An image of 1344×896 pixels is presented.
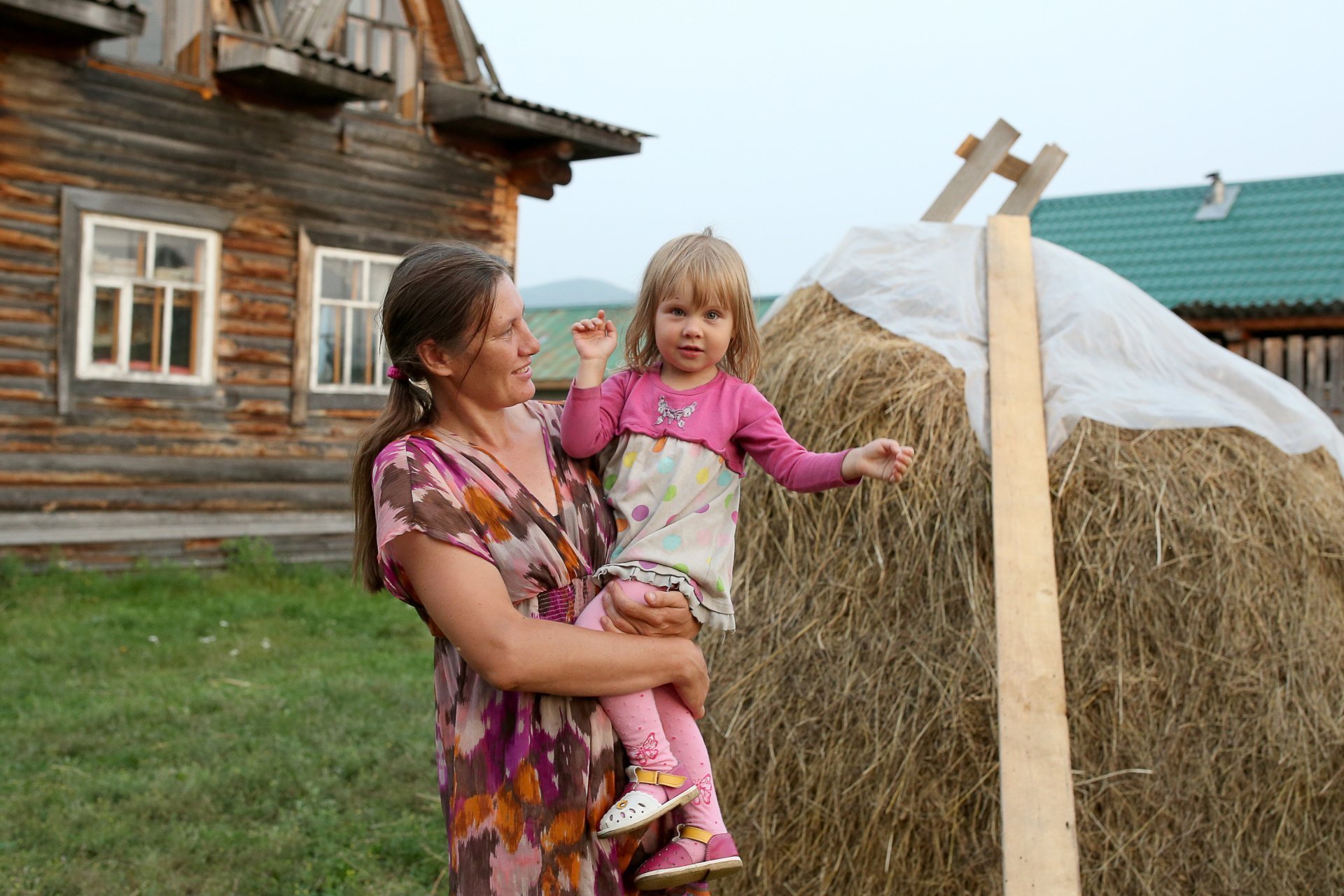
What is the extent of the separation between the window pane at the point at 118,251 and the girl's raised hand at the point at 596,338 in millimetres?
8418

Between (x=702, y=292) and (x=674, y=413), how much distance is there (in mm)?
253

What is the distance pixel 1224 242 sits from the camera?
15383 mm

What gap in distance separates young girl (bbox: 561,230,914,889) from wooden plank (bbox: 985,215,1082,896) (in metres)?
1.54

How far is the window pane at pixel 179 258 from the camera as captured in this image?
32.5 ft

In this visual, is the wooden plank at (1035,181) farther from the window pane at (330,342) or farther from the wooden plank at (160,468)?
the window pane at (330,342)

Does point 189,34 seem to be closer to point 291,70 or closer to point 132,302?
point 291,70

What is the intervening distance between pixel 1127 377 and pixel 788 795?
6.25 feet

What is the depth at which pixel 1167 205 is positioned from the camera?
16.8m

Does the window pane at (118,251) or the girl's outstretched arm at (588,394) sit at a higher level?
the window pane at (118,251)

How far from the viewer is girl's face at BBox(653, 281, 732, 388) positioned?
2.45 m

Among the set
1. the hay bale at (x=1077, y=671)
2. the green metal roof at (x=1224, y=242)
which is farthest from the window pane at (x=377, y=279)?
the green metal roof at (x=1224, y=242)

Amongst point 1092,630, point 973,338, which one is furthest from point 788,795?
point 973,338

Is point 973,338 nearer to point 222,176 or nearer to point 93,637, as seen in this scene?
point 93,637

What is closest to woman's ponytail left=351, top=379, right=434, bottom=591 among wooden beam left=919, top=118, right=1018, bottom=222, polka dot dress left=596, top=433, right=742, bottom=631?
polka dot dress left=596, top=433, right=742, bottom=631
